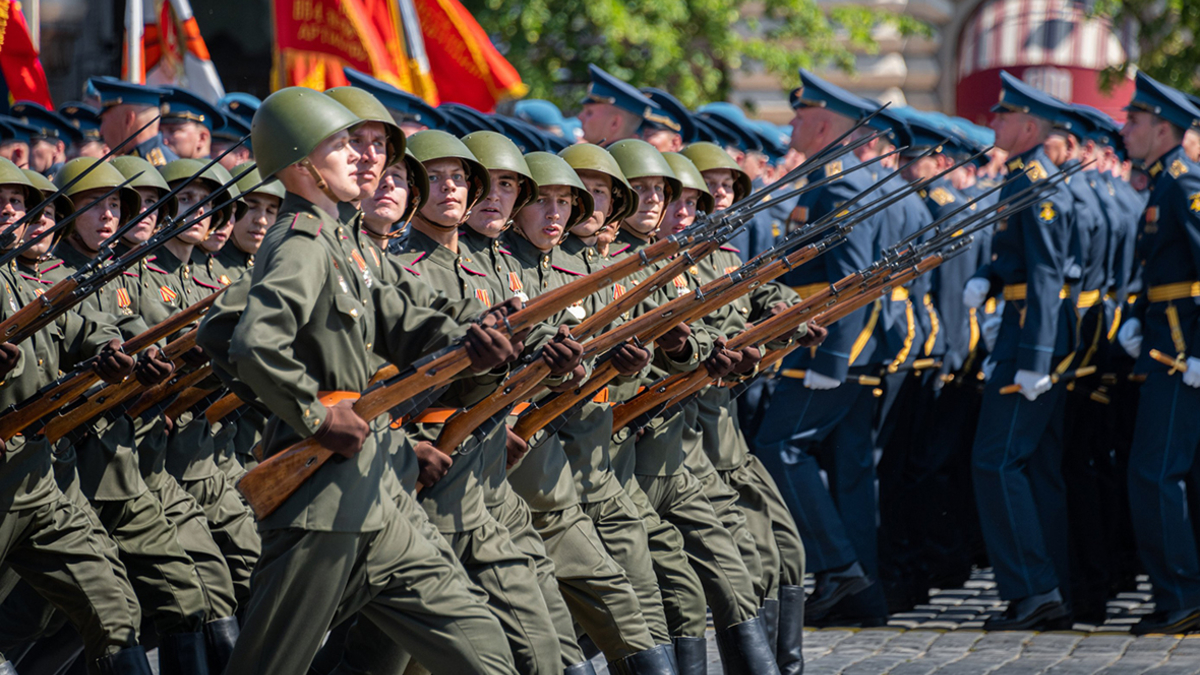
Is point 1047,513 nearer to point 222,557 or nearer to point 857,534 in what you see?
point 857,534

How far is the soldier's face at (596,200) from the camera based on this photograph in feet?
20.6

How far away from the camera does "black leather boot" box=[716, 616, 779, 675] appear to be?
580 centimetres

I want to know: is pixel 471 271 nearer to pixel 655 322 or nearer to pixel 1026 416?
pixel 655 322

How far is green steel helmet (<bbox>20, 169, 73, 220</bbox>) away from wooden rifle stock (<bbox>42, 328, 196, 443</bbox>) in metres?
0.74

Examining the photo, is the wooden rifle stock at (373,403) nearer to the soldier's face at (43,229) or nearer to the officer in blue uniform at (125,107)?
the soldier's face at (43,229)

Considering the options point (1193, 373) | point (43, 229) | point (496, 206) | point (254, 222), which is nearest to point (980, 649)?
point (1193, 373)

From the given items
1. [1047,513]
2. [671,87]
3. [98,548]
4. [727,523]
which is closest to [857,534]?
[1047,513]

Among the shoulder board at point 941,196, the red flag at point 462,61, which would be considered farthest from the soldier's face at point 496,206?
the red flag at point 462,61

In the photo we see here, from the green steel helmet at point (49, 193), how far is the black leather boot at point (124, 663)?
158 cm

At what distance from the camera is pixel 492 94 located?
1199 centimetres

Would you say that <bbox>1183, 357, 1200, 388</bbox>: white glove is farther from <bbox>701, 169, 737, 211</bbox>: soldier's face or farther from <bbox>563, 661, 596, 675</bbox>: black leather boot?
<bbox>563, 661, 596, 675</bbox>: black leather boot

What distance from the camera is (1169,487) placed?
7434 millimetres

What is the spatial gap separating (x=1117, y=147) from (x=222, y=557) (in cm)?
601

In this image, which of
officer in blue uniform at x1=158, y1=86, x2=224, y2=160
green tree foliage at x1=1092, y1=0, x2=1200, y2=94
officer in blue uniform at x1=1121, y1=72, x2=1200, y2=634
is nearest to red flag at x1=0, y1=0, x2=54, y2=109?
officer in blue uniform at x1=158, y1=86, x2=224, y2=160
